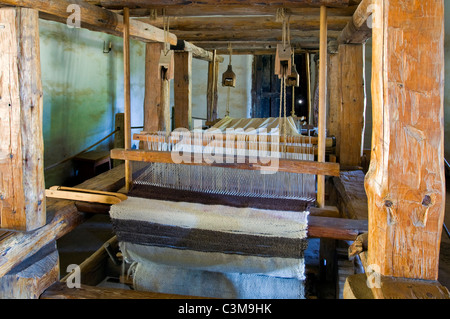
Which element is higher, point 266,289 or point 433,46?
point 433,46

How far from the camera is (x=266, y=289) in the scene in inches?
104

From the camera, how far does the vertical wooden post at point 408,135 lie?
1.50 meters

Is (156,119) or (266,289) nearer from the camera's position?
(266,289)

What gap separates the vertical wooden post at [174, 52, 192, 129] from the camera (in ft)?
16.3

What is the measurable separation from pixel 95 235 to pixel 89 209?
11.7 ft

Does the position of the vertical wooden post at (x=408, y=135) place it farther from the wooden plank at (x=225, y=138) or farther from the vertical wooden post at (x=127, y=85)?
the vertical wooden post at (x=127, y=85)

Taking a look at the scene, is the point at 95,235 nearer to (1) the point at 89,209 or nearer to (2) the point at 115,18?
(1) the point at 89,209

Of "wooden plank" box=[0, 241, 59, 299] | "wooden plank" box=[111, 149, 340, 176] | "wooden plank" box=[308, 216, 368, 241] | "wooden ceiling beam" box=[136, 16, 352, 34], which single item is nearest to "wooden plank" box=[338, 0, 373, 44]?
"wooden ceiling beam" box=[136, 16, 352, 34]

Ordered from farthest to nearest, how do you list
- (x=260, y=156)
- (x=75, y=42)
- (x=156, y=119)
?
1. (x=75, y=42)
2. (x=156, y=119)
3. (x=260, y=156)

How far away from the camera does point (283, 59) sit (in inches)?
111

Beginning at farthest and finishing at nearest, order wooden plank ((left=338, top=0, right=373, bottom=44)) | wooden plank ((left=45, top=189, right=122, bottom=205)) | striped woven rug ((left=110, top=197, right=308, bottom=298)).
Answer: wooden plank ((left=45, top=189, right=122, bottom=205))
wooden plank ((left=338, top=0, right=373, bottom=44))
striped woven rug ((left=110, top=197, right=308, bottom=298))

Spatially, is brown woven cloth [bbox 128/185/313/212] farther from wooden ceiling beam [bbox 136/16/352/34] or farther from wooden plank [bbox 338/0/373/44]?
wooden ceiling beam [bbox 136/16/352/34]

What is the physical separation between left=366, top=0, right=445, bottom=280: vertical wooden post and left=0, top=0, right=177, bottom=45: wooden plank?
190 cm

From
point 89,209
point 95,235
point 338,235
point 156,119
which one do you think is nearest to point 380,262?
point 338,235
